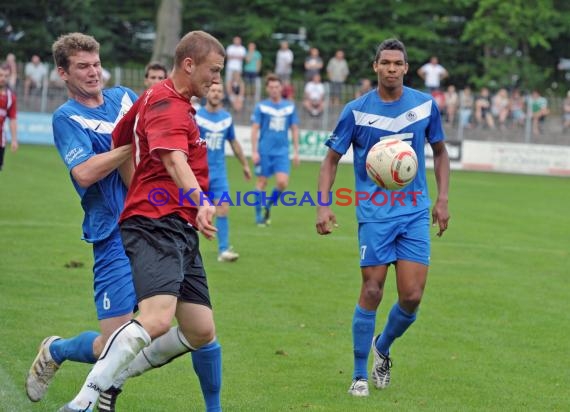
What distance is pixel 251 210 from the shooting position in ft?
58.7

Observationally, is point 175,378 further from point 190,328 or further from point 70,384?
point 190,328

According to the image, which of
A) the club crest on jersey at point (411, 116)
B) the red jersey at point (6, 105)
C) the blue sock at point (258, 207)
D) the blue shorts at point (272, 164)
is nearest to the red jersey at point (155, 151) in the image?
the club crest on jersey at point (411, 116)

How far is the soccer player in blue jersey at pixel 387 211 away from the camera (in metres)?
6.89

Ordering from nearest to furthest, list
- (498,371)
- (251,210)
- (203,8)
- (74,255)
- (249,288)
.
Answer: (498,371) < (249,288) < (74,255) < (251,210) < (203,8)

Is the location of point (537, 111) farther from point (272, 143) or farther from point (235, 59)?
point (272, 143)

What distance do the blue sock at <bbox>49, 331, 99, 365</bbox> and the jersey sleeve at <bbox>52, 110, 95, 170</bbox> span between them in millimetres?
991

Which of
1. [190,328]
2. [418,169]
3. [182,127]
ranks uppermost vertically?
[182,127]

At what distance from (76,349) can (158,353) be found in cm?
60

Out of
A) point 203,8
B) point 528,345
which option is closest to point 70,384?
point 528,345

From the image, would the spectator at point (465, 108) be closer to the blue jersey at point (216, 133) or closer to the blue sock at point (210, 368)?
the blue jersey at point (216, 133)

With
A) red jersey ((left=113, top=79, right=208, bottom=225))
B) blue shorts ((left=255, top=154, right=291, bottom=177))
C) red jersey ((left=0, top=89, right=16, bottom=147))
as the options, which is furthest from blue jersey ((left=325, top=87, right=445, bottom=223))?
red jersey ((left=0, top=89, right=16, bottom=147))

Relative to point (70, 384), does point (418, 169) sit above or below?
above

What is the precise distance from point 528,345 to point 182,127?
14.1ft

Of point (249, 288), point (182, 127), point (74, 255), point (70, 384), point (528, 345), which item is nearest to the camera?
point (182, 127)
